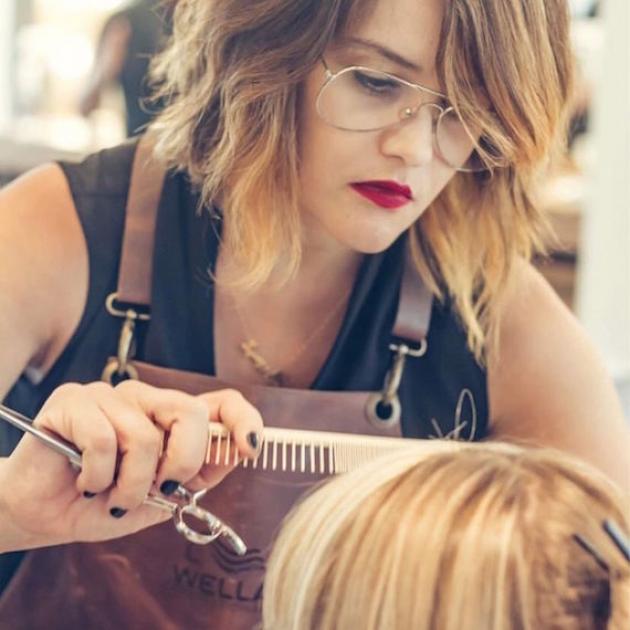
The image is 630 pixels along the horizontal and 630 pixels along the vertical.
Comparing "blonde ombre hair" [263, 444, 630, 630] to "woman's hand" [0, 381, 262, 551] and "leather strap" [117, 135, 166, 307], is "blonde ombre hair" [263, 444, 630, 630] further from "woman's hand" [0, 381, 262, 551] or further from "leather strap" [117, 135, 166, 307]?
"leather strap" [117, 135, 166, 307]

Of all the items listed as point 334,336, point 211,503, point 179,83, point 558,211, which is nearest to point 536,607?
point 211,503

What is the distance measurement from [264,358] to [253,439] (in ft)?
1.14

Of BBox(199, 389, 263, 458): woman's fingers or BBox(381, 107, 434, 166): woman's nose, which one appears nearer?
BBox(199, 389, 263, 458): woman's fingers

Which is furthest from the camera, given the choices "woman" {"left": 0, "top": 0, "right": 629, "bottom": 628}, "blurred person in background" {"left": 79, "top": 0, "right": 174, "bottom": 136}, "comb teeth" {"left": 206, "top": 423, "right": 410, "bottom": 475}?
"blurred person in background" {"left": 79, "top": 0, "right": 174, "bottom": 136}

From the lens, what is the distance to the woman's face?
105cm

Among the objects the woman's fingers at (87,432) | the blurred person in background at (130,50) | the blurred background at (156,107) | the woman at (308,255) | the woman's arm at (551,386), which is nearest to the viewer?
the woman's fingers at (87,432)

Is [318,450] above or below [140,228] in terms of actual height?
below

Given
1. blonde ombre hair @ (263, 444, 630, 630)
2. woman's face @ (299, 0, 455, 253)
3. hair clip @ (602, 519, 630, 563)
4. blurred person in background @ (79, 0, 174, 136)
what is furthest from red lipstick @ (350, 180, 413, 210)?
blurred person in background @ (79, 0, 174, 136)

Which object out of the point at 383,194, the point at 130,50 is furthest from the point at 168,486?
the point at 130,50

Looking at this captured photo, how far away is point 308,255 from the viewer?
4.11 ft

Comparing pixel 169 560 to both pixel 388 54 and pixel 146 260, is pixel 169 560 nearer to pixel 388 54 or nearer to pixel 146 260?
pixel 146 260

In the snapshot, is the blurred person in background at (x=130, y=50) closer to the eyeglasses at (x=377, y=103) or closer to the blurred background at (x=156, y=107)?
the blurred background at (x=156, y=107)

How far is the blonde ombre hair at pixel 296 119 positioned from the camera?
1.06m

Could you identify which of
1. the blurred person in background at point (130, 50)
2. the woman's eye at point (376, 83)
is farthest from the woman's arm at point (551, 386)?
the blurred person in background at point (130, 50)
